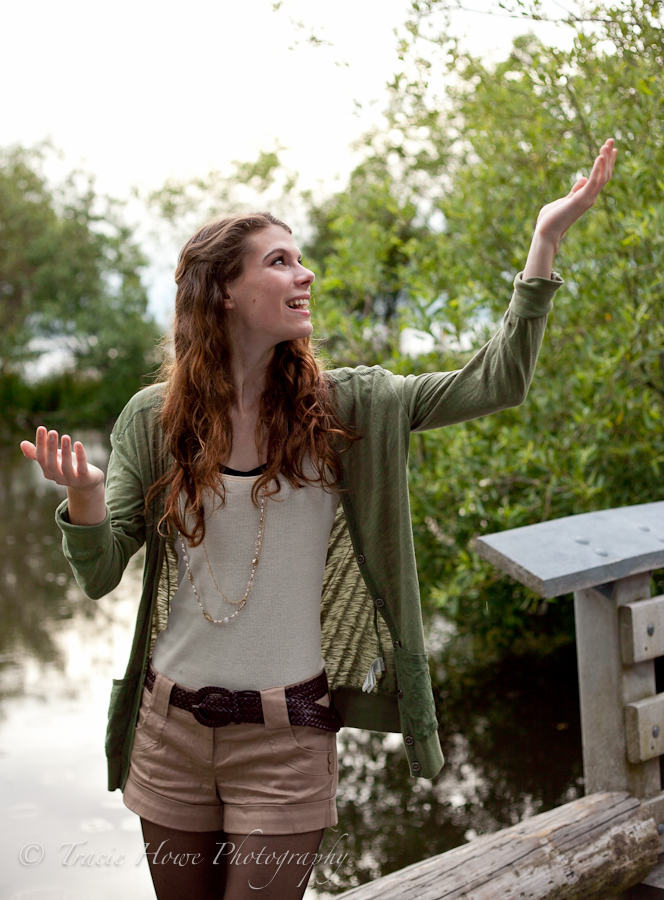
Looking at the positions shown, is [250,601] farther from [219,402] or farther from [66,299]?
[66,299]

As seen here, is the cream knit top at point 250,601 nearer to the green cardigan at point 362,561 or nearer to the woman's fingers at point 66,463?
the green cardigan at point 362,561

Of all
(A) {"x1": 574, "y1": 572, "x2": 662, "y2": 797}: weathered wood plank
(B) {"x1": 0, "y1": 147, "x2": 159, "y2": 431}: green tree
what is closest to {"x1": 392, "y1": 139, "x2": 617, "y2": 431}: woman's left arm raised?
(A) {"x1": 574, "y1": 572, "x2": 662, "y2": 797}: weathered wood plank

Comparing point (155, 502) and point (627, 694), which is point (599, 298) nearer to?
point (627, 694)

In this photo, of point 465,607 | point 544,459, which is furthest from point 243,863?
point 465,607

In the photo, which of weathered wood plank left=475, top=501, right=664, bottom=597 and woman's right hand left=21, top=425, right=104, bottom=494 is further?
weathered wood plank left=475, top=501, right=664, bottom=597

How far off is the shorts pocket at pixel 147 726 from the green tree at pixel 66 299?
2075 centimetres

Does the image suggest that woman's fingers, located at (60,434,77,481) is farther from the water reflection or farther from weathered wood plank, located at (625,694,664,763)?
the water reflection

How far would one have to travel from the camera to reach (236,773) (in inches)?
66.6

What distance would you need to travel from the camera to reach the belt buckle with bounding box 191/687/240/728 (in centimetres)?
167

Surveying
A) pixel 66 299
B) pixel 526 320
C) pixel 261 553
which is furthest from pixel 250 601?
pixel 66 299

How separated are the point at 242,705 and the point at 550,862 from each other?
3.55 feet

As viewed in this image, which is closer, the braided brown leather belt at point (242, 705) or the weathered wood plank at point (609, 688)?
the braided brown leather belt at point (242, 705)

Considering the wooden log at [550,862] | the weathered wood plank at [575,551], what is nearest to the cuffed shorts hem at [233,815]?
the wooden log at [550,862]

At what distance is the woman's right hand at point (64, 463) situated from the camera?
1518 mm
